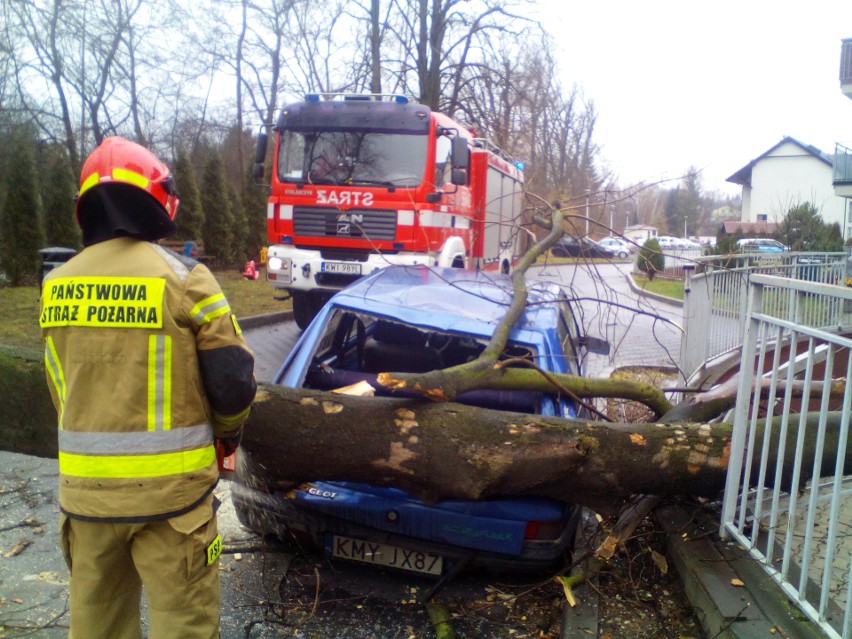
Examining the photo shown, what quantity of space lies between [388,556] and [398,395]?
73 cm

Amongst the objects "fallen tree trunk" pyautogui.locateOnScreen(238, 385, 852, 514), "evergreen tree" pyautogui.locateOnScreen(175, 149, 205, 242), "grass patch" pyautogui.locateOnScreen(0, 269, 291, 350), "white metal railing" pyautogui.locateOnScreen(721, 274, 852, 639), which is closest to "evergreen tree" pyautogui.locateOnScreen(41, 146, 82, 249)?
A: "grass patch" pyautogui.locateOnScreen(0, 269, 291, 350)

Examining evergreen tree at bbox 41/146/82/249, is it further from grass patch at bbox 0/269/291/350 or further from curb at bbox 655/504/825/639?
curb at bbox 655/504/825/639

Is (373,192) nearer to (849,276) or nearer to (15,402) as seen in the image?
(849,276)

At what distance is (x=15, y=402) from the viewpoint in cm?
388

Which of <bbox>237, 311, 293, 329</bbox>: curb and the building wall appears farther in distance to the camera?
the building wall

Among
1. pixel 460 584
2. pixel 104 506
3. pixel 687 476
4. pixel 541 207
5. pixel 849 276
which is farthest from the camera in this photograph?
pixel 849 276

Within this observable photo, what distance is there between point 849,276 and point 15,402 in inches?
318

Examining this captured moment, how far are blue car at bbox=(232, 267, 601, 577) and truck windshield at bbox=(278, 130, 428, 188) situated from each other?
4.87 meters

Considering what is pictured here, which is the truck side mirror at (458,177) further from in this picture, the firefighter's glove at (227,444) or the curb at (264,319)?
the firefighter's glove at (227,444)

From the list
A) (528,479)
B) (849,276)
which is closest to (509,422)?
(528,479)

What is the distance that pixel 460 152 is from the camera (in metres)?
9.92

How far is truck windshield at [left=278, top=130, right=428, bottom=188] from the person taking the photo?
9.76 metres

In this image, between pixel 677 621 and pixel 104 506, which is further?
pixel 677 621

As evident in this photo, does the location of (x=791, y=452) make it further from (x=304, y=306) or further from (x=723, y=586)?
(x=304, y=306)
